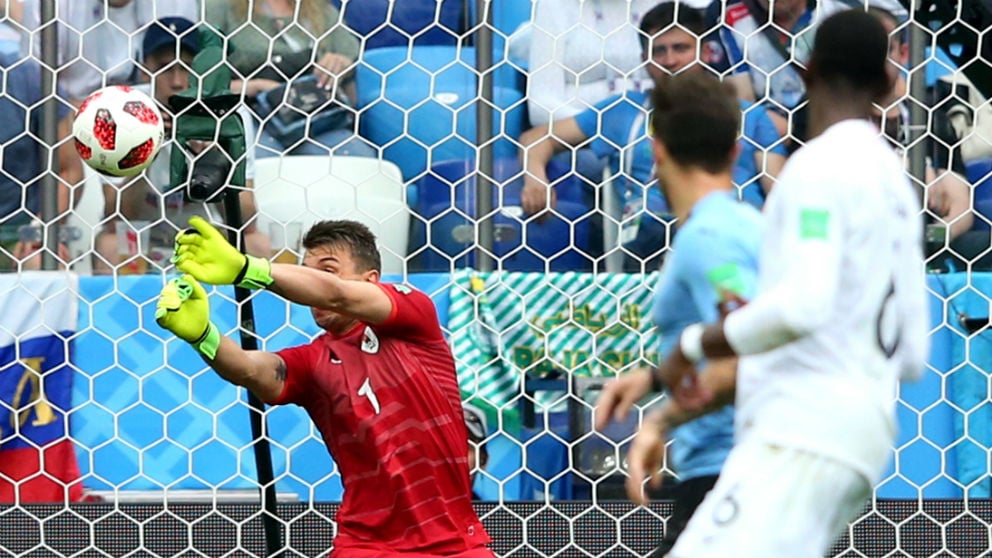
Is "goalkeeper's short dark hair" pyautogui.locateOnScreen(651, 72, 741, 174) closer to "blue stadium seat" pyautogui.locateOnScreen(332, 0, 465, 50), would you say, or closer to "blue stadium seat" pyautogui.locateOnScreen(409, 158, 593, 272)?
"blue stadium seat" pyautogui.locateOnScreen(409, 158, 593, 272)

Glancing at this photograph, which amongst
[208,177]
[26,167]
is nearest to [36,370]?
[26,167]

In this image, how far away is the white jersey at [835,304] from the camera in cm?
270

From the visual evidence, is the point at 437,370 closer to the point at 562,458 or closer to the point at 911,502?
the point at 562,458

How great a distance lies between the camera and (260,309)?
217 inches

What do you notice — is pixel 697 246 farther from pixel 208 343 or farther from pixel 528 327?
pixel 528 327

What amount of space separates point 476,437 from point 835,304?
276cm

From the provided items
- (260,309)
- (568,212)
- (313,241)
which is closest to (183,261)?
(313,241)

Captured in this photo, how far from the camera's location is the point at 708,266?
3.05 m

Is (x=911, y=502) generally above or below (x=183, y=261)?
below

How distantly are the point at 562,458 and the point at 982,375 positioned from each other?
4.56 feet

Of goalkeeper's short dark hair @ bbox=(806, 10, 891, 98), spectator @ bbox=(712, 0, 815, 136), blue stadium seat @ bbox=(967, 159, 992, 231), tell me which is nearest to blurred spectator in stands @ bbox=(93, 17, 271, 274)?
spectator @ bbox=(712, 0, 815, 136)

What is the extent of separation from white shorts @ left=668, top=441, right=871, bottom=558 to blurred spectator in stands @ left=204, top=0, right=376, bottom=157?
304 centimetres

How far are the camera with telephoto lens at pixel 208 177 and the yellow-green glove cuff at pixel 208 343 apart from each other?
0.53 metres

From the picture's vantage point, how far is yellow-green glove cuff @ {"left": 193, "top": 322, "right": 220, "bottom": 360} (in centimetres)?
432
